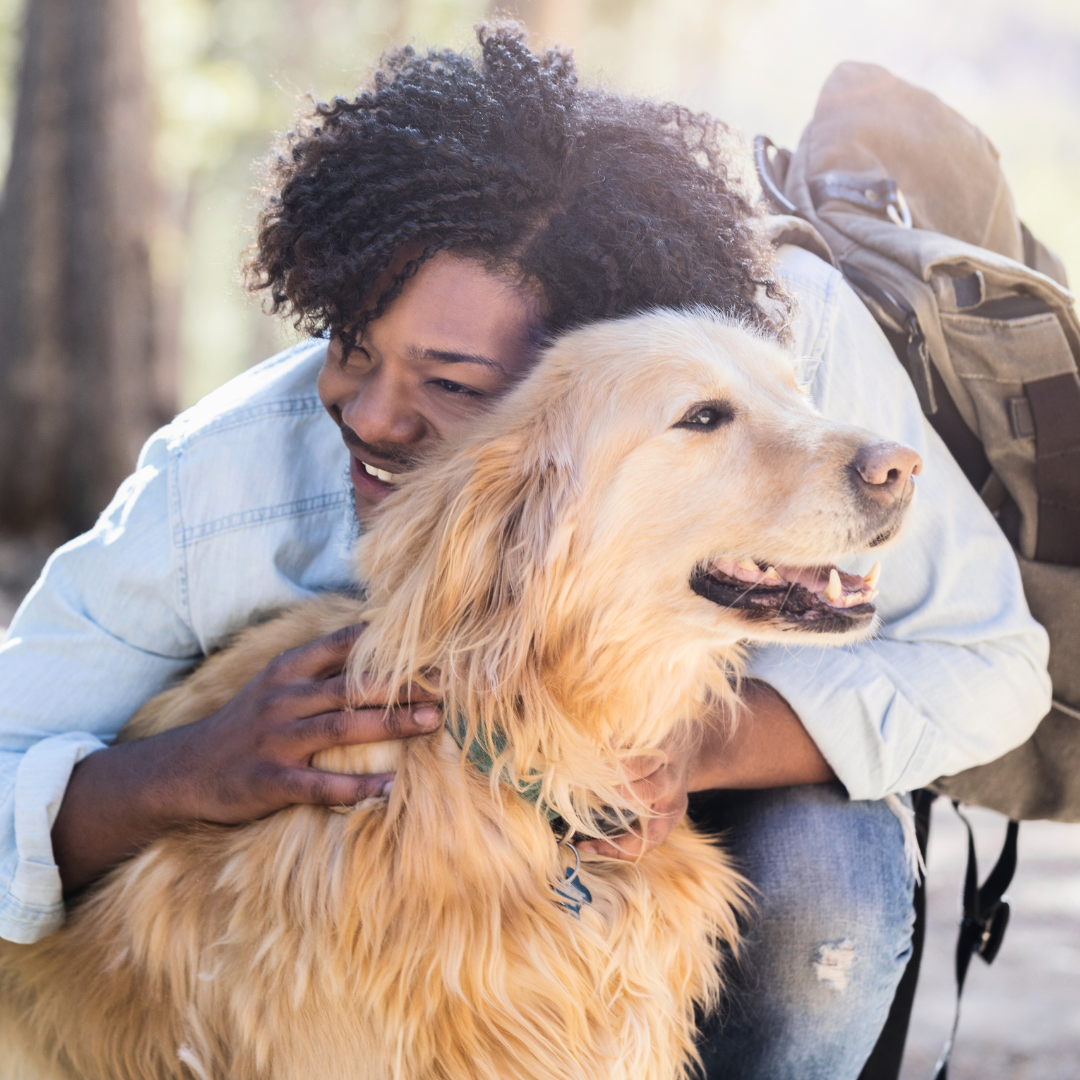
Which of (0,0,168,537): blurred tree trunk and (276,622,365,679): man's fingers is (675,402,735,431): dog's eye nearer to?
(276,622,365,679): man's fingers

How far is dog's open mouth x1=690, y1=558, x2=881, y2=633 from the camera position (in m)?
1.64

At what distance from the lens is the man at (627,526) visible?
1.79 meters

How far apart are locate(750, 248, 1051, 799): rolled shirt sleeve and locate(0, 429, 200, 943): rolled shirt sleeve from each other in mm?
1276

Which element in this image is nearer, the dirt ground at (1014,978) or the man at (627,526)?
the man at (627,526)

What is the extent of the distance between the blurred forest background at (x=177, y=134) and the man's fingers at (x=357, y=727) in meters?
1.23

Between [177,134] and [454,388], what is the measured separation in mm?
12704

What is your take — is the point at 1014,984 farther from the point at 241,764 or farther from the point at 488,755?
the point at 241,764

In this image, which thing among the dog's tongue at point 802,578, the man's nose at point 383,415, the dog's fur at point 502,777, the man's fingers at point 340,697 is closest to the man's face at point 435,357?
the man's nose at point 383,415

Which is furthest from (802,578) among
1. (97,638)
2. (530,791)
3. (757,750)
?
(97,638)

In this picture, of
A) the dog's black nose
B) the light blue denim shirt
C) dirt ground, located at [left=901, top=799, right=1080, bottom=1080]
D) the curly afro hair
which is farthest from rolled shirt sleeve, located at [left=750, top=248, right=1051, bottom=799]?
dirt ground, located at [left=901, top=799, right=1080, bottom=1080]

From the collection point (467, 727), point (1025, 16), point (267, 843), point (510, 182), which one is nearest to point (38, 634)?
point (267, 843)

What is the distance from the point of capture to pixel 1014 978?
3496mm

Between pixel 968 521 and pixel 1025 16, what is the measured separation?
179ft

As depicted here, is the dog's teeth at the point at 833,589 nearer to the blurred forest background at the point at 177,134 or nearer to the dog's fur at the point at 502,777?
the dog's fur at the point at 502,777
